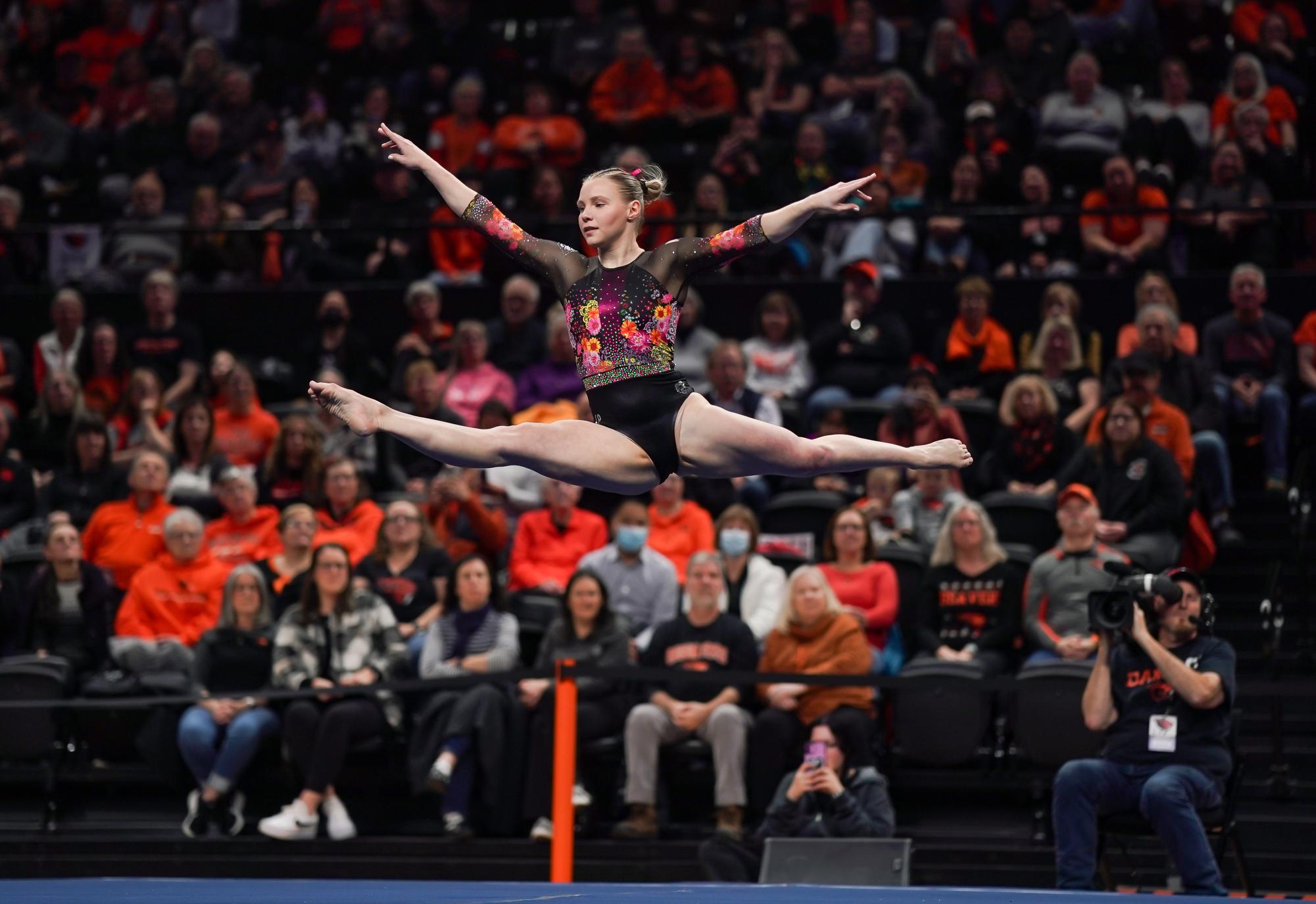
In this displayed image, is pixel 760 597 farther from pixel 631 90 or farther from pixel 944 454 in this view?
pixel 631 90

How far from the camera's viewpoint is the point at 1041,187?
1082 cm

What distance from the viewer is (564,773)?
276 inches

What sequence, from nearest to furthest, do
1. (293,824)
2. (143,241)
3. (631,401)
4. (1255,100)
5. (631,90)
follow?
(631,401)
(293,824)
(1255,100)
(143,241)
(631,90)

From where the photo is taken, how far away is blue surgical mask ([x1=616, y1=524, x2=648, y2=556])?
8.70 meters

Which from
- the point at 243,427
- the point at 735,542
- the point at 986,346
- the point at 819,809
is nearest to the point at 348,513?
the point at 243,427

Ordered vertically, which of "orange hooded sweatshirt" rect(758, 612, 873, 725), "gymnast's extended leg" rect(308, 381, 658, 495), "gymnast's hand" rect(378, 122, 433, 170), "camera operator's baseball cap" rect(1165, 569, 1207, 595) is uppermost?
"gymnast's hand" rect(378, 122, 433, 170)

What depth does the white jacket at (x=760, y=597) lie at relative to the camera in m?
8.54

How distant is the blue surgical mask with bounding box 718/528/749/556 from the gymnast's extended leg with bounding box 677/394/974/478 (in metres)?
3.38

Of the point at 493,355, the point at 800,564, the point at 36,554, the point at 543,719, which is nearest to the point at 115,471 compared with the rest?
the point at 36,554

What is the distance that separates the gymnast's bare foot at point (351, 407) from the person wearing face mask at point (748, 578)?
3631 mm

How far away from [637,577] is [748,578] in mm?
580

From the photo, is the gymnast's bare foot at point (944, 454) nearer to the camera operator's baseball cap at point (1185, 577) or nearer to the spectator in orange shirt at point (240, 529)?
the camera operator's baseball cap at point (1185, 577)

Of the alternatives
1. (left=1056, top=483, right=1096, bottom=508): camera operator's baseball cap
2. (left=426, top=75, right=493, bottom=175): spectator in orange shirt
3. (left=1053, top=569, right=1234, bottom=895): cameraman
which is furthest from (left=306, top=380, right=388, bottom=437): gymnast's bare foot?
(left=426, top=75, right=493, bottom=175): spectator in orange shirt

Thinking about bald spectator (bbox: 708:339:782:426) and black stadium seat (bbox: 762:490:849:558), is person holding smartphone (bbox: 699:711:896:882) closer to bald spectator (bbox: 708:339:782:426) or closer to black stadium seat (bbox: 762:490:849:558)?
black stadium seat (bbox: 762:490:849:558)
